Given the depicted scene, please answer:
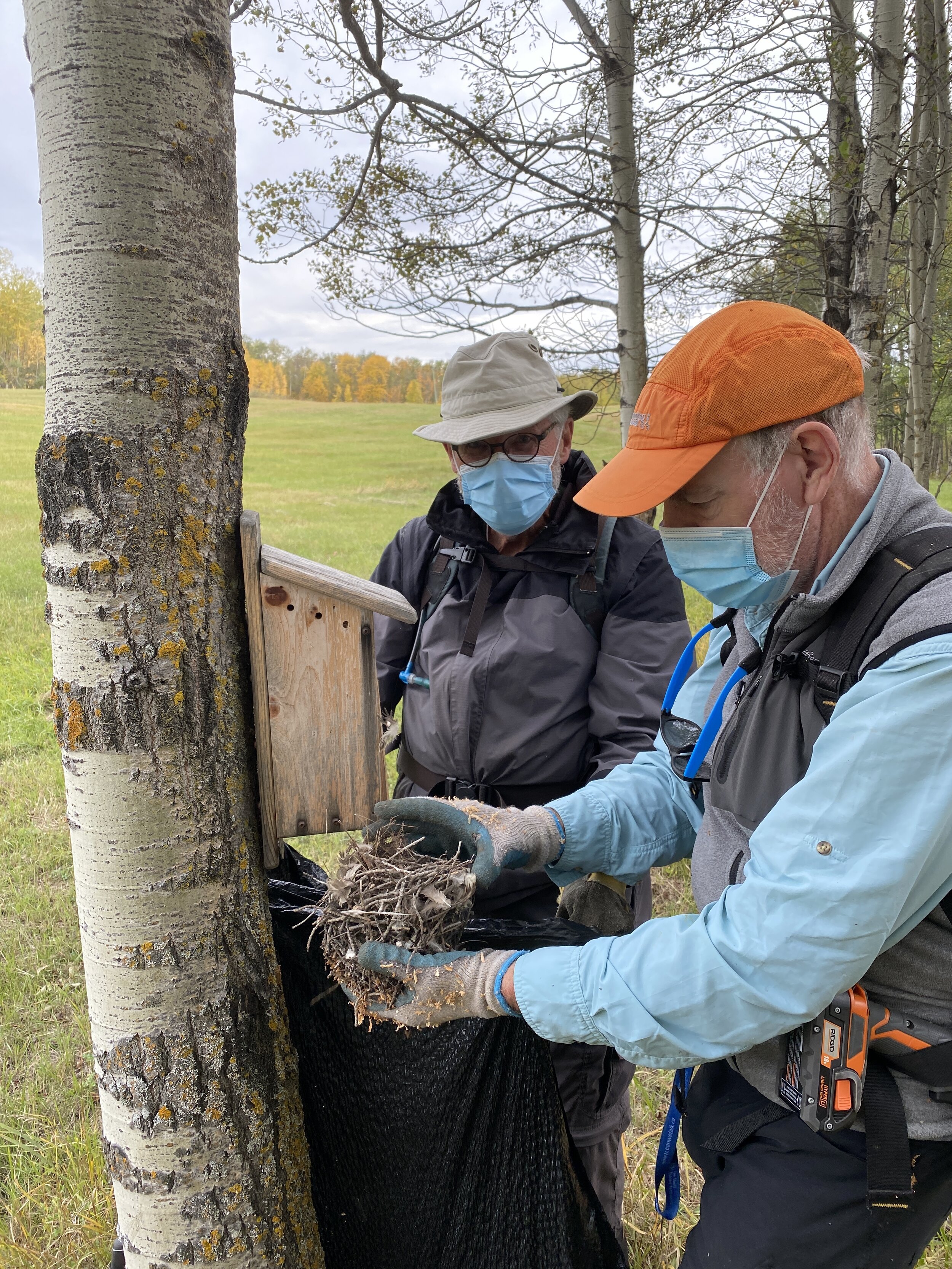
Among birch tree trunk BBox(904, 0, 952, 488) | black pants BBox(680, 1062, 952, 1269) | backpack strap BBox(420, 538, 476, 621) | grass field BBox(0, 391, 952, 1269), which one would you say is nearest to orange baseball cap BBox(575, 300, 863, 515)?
backpack strap BBox(420, 538, 476, 621)

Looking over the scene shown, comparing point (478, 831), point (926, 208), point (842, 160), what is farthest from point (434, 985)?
point (926, 208)

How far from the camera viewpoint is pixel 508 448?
234 cm

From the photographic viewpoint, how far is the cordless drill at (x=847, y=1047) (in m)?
1.29

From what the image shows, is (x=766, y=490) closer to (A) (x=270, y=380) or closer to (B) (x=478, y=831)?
(B) (x=478, y=831)

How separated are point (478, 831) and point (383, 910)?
0.34 metres

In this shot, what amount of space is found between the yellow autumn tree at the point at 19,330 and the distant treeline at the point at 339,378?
32251 mm

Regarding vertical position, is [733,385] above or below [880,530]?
above

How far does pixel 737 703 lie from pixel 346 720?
30.4 inches

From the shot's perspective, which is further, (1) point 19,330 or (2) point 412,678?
(1) point 19,330

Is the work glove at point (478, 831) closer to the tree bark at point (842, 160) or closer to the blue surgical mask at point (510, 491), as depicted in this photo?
the blue surgical mask at point (510, 491)

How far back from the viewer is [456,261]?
6.09m

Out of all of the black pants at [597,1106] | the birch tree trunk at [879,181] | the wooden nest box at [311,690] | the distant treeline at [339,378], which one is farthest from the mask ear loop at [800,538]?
the distant treeline at [339,378]

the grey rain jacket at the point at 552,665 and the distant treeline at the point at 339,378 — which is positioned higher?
the distant treeline at the point at 339,378

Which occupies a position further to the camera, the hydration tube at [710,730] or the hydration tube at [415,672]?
the hydration tube at [415,672]
